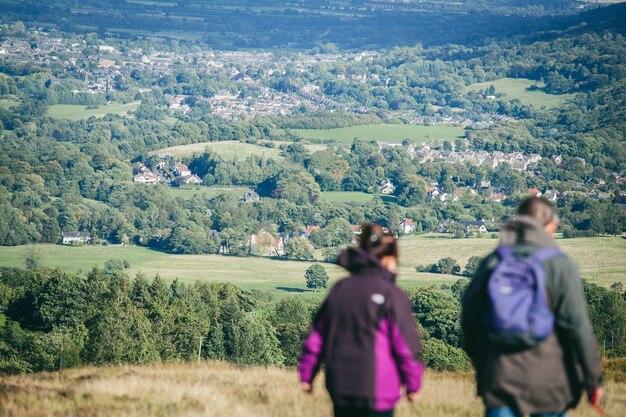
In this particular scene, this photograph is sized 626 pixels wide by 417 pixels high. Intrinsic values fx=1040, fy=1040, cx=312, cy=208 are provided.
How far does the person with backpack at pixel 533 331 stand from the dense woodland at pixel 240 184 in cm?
1554

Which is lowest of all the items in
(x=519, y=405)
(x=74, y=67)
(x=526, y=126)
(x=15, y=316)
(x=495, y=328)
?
(x=15, y=316)

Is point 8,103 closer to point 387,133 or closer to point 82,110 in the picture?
point 82,110

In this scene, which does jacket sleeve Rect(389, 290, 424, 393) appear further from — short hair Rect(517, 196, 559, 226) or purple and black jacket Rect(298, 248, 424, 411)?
short hair Rect(517, 196, 559, 226)

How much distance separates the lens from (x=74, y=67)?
19038 centimetres

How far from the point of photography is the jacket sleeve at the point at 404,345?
536 cm

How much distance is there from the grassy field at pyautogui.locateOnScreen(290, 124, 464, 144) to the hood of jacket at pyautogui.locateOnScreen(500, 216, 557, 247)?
124m

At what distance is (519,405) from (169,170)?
106 m

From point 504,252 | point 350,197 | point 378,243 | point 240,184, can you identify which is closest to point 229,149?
point 240,184

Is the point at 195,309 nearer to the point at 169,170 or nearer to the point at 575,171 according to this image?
the point at 169,170

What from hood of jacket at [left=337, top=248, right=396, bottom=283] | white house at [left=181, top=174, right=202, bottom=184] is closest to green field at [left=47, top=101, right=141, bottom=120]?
white house at [left=181, top=174, right=202, bottom=184]

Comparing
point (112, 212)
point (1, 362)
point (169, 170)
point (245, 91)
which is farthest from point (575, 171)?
point (1, 362)

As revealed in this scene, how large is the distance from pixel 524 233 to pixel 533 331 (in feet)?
1.93

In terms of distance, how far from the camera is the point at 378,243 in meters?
5.58

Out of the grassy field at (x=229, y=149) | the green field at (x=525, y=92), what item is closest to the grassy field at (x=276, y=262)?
the grassy field at (x=229, y=149)
